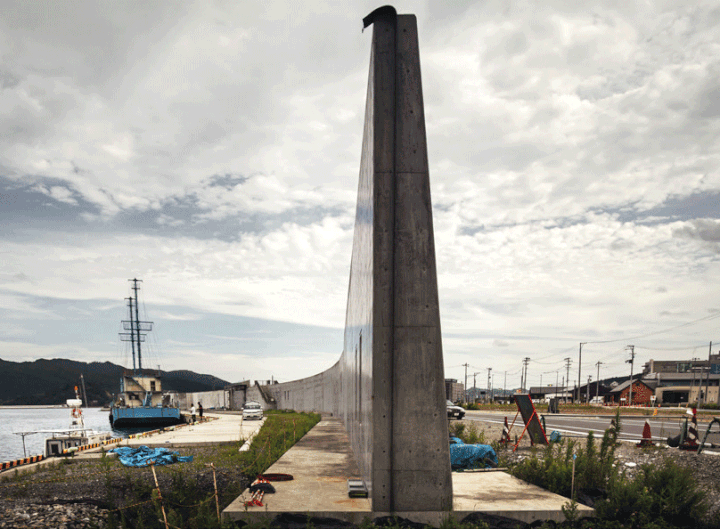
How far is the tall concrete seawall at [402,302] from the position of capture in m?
6.74

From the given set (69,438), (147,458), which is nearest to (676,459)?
(147,458)

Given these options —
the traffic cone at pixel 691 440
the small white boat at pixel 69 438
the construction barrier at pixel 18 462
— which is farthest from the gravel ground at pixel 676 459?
the small white boat at pixel 69 438

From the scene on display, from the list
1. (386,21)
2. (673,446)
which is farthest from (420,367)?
(673,446)

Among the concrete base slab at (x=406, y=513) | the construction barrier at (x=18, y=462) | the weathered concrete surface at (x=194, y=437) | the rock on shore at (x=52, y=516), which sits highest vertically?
the concrete base slab at (x=406, y=513)

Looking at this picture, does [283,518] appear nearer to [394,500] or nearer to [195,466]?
[394,500]

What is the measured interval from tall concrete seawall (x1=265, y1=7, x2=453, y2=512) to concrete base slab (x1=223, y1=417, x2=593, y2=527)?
246 mm

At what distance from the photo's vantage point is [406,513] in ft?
21.5

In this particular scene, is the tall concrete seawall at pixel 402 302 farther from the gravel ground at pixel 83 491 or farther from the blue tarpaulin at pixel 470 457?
the blue tarpaulin at pixel 470 457

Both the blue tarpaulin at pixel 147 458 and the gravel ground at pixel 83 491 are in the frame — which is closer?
the gravel ground at pixel 83 491

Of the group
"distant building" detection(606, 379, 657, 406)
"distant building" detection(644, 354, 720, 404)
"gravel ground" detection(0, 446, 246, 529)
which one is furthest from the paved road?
Answer: "distant building" detection(606, 379, 657, 406)

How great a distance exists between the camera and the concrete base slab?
636 centimetres

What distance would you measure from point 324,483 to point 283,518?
7.26 ft

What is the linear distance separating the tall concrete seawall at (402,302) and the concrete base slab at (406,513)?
246 mm

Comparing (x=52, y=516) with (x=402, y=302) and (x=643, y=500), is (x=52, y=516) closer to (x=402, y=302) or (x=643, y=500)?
(x=402, y=302)
